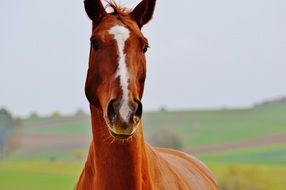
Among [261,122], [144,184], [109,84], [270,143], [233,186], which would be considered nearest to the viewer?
[109,84]

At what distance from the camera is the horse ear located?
23.7 feet

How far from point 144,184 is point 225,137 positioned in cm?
5531

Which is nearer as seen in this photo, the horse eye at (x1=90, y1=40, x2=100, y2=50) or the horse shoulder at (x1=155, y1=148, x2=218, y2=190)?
the horse eye at (x1=90, y1=40, x2=100, y2=50)

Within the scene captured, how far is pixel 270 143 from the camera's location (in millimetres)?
60781

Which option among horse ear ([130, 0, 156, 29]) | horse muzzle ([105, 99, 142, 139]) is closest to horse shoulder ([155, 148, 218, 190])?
horse ear ([130, 0, 156, 29])

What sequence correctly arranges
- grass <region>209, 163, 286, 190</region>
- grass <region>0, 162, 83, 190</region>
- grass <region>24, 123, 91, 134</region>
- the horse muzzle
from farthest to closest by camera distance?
grass <region>24, 123, 91, 134</region> → grass <region>0, 162, 83, 190</region> → grass <region>209, 163, 286, 190</region> → the horse muzzle

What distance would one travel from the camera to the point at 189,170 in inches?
384

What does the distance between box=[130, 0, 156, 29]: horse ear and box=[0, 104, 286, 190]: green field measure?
31.6 metres

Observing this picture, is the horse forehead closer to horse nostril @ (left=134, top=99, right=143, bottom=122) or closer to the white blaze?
the white blaze

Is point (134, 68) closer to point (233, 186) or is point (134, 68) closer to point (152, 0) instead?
point (152, 0)

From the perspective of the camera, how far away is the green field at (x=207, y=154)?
45.9 metres

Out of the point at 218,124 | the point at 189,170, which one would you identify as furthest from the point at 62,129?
the point at 189,170

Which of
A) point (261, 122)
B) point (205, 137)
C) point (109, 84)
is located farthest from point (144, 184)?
point (261, 122)

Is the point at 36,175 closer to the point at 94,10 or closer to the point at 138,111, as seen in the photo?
the point at 94,10
